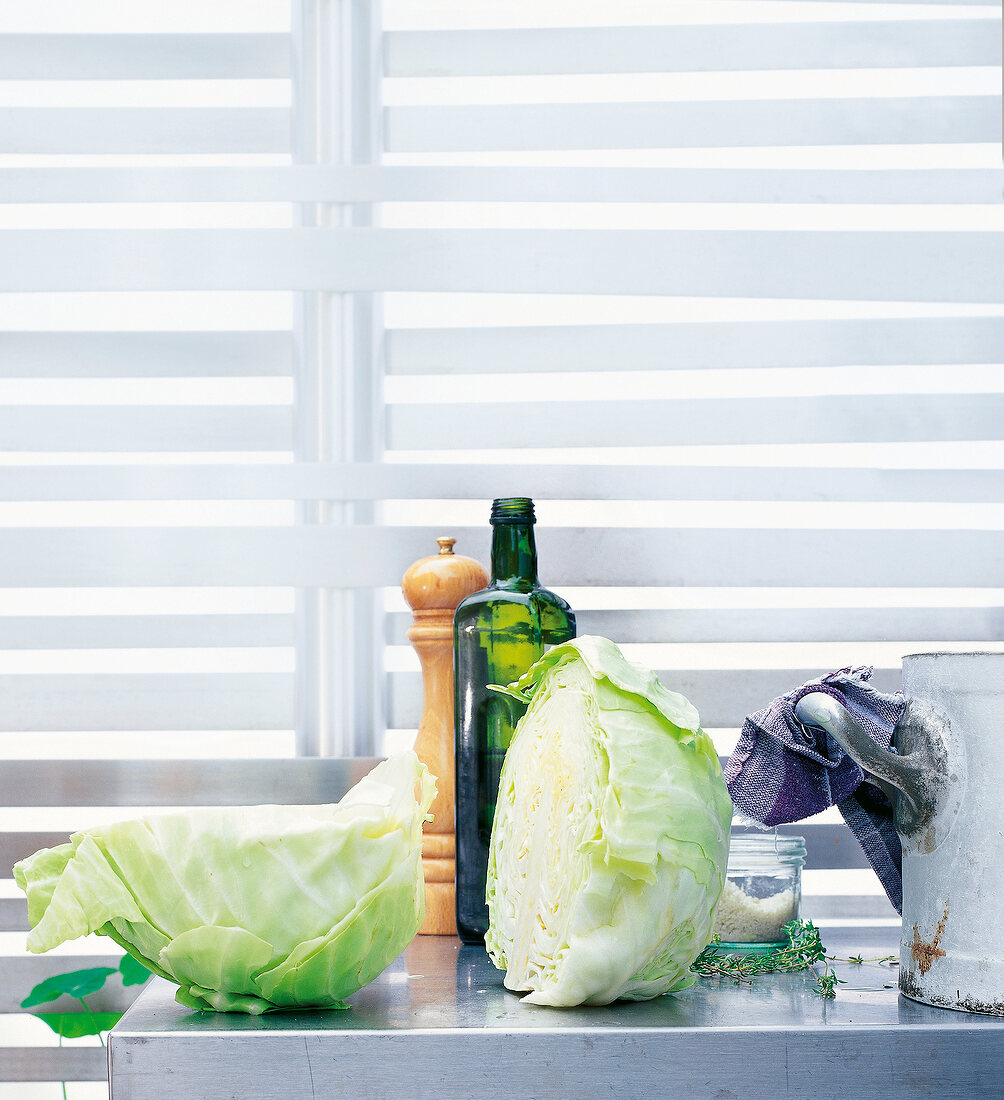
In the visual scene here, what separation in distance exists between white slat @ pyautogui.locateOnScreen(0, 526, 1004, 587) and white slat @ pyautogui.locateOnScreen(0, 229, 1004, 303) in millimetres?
279

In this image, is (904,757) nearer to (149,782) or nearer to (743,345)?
(743,345)

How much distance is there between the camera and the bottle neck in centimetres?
98

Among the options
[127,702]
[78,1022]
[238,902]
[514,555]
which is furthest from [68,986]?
[514,555]

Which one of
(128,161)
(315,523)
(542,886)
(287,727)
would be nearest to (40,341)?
(128,161)

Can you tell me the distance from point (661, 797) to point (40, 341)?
36.1 inches

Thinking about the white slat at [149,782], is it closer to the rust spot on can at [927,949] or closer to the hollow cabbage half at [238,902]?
the hollow cabbage half at [238,902]

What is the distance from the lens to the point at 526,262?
1.23m

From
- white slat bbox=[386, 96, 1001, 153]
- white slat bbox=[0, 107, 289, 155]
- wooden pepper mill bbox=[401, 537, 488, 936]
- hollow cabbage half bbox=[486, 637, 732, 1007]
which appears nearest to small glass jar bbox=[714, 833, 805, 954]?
hollow cabbage half bbox=[486, 637, 732, 1007]

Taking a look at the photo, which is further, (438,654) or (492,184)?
(492,184)

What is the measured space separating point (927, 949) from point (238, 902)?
496 mm

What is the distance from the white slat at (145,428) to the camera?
1220 mm

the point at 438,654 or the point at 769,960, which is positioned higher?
the point at 438,654

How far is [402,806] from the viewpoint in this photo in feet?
2.60

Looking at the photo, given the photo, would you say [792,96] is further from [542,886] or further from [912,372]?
[542,886]
